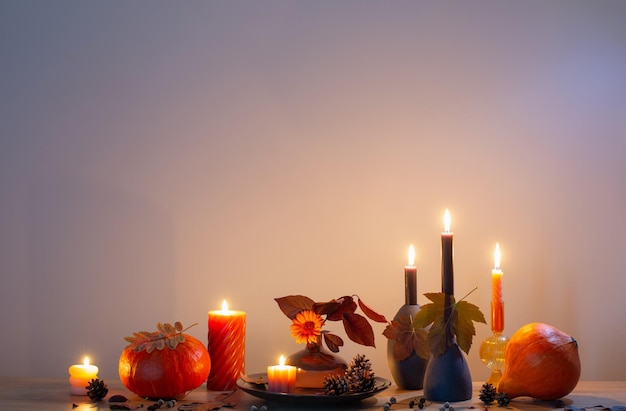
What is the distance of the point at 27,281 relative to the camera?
159cm

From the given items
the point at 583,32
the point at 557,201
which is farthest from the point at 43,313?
the point at 583,32

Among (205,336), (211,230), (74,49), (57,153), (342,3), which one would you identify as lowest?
(205,336)

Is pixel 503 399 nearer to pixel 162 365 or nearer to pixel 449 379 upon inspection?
pixel 449 379

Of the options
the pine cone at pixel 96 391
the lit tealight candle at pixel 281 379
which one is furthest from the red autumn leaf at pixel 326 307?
the pine cone at pixel 96 391

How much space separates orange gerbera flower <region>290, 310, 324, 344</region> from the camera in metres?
1.30

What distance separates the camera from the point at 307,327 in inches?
51.2

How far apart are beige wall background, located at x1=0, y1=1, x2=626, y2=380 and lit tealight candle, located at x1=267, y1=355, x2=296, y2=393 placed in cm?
33

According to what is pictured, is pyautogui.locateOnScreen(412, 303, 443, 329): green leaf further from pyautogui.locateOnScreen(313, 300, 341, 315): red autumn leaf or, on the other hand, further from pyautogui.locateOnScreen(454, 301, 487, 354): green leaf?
pyautogui.locateOnScreen(313, 300, 341, 315): red autumn leaf

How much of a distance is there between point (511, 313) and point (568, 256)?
17 centimetres

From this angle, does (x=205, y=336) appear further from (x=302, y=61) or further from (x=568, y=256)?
(x=568, y=256)

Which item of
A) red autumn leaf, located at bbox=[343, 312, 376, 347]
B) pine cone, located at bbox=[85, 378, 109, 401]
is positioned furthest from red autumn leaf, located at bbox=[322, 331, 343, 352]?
pine cone, located at bbox=[85, 378, 109, 401]

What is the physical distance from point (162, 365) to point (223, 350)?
0.50 feet

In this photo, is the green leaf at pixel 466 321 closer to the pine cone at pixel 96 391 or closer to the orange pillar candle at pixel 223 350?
the orange pillar candle at pixel 223 350

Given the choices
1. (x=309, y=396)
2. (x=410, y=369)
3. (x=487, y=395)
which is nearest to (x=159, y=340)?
(x=309, y=396)
